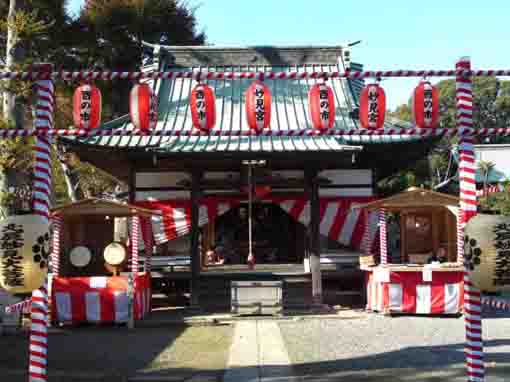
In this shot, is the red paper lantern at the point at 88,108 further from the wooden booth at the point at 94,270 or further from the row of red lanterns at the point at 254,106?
the wooden booth at the point at 94,270

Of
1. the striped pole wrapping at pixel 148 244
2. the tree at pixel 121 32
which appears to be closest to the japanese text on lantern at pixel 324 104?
the striped pole wrapping at pixel 148 244

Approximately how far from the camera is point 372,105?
9539 millimetres

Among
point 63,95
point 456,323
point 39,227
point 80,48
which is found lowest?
point 456,323

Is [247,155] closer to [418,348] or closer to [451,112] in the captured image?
[418,348]

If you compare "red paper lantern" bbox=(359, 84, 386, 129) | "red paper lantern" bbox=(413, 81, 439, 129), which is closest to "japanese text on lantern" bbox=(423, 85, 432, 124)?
"red paper lantern" bbox=(413, 81, 439, 129)

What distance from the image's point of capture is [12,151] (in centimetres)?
1075

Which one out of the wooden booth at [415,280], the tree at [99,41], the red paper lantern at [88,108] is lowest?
the wooden booth at [415,280]

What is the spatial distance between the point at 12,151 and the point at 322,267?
7.20m

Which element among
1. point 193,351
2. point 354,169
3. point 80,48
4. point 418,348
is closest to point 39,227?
point 193,351

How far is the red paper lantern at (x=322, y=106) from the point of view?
965 centimetres

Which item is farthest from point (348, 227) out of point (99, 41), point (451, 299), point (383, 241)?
point (99, 41)

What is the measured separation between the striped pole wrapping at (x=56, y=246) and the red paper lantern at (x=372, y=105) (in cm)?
634

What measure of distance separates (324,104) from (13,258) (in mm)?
6274

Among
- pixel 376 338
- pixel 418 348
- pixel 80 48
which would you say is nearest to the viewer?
pixel 418 348
